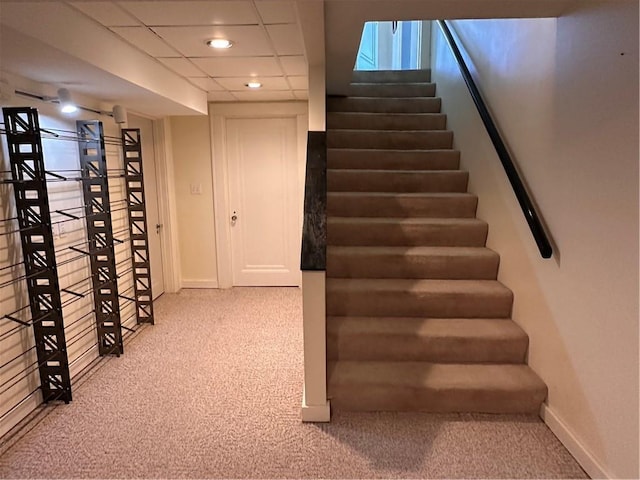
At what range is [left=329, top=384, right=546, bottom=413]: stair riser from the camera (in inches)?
87.7

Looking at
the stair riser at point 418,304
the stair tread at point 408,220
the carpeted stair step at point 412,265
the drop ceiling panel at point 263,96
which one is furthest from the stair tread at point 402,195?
the drop ceiling panel at point 263,96

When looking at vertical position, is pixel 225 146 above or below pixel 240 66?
below

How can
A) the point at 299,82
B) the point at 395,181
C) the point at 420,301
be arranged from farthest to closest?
1. the point at 299,82
2. the point at 395,181
3. the point at 420,301

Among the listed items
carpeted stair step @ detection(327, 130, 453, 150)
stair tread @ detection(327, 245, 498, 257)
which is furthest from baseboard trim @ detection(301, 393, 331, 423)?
carpeted stair step @ detection(327, 130, 453, 150)

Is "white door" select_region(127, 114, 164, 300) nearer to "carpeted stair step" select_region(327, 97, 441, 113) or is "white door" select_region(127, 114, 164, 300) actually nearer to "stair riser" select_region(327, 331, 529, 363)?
"carpeted stair step" select_region(327, 97, 441, 113)

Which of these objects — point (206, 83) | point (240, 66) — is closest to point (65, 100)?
point (240, 66)

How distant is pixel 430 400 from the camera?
2.26 metres

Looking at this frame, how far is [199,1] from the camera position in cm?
184

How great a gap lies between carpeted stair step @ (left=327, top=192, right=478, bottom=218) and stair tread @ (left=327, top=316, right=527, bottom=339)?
88 cm

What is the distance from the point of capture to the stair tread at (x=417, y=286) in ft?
8.58

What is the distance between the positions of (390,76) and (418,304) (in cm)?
276

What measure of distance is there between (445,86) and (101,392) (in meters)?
3.62

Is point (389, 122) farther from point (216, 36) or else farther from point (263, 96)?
point (216, 36)

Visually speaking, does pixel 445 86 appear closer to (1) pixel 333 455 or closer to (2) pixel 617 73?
(2) pixel 617 73
